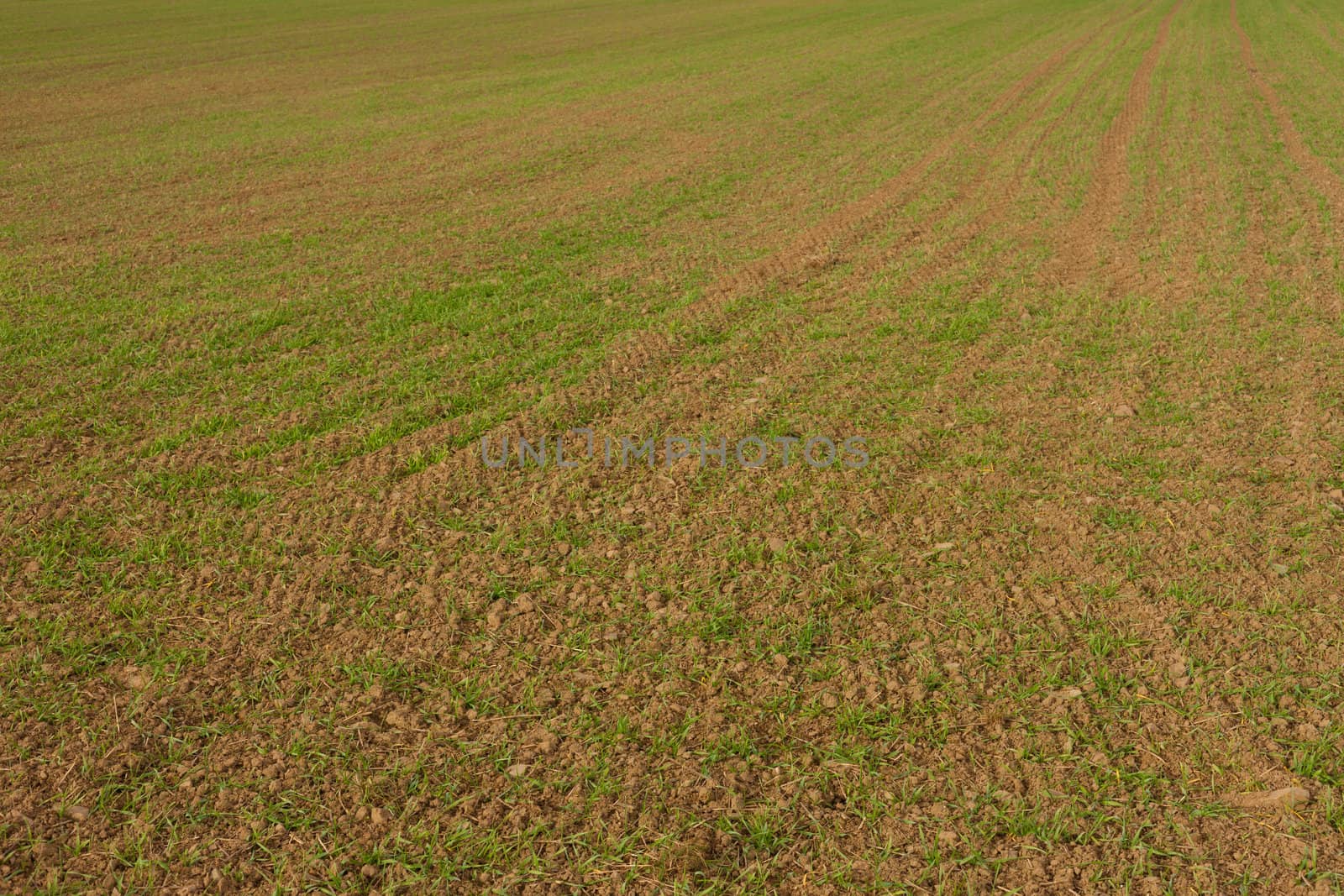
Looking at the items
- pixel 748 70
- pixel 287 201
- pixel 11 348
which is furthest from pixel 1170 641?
pixel 748 70

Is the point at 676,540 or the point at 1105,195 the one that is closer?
the point at 676,540

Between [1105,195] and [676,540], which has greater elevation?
[1105,195]

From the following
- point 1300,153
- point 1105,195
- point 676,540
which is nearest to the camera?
point 676,540


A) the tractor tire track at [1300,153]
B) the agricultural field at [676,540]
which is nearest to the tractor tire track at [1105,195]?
the agricultural field at [676,540]

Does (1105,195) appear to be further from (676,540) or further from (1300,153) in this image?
(676,540)

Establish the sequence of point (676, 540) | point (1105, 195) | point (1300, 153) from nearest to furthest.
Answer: point (676, 540) → point (1105, 195) → point (1300, 153)

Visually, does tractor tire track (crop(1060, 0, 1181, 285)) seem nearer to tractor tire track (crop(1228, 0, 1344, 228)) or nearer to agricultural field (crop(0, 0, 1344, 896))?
agricultural field (crop(0, 0, 1344, 896))

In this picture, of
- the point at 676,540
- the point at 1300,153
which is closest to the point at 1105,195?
the point at 1300,153

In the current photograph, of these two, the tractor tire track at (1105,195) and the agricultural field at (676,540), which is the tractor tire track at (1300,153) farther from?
the tractor tire track at (1105,195)

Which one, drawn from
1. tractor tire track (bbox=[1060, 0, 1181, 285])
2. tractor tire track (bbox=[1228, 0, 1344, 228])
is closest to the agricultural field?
tractor tire track (bbox=[1060, 0, 1181, 285])
